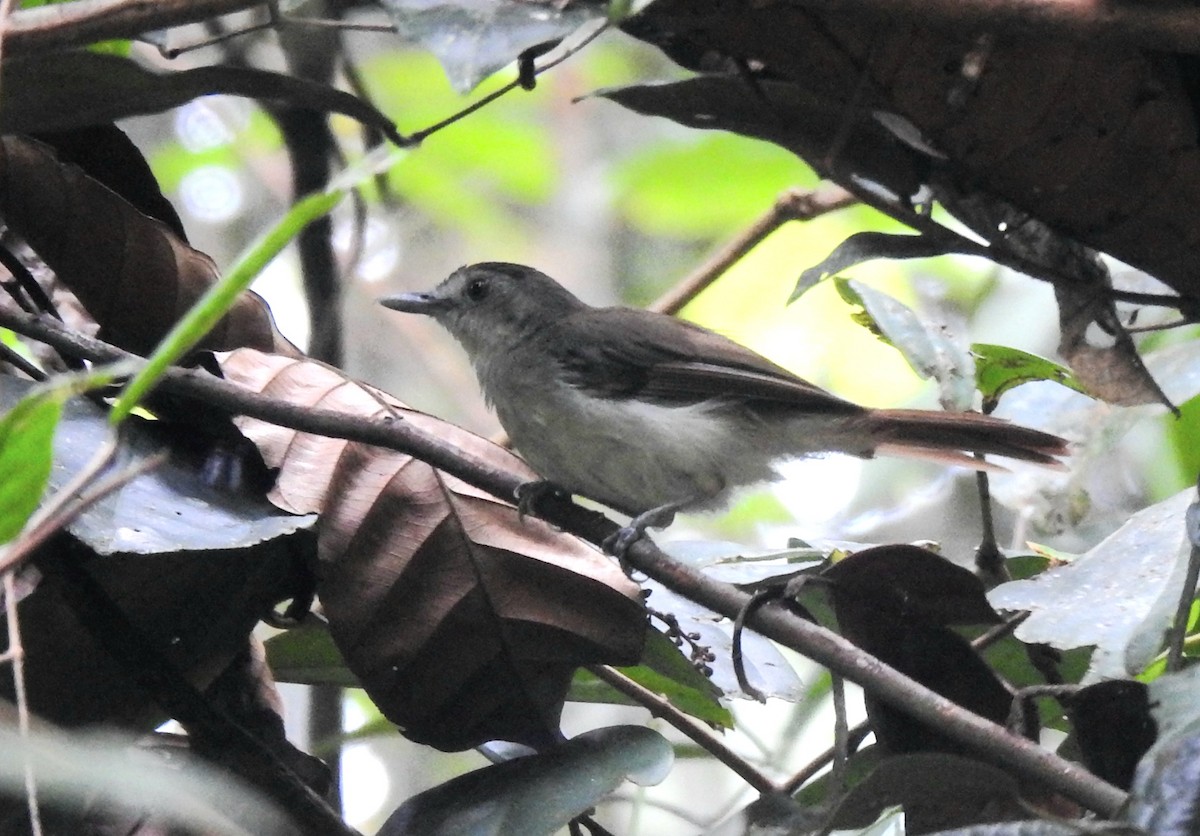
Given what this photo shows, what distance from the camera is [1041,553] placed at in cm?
246

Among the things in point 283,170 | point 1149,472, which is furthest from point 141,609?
point 283,170

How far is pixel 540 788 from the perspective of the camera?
1.83 meters

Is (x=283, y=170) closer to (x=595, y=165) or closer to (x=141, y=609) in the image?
(x=595, y=165)

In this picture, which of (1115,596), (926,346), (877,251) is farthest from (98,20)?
(1115,596)

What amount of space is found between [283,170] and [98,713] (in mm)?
5171

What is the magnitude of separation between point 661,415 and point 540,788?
1593 millimetres

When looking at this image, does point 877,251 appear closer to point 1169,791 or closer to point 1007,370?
point 1007,370

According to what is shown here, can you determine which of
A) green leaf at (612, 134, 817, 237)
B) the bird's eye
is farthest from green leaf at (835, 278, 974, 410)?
green leaf at (612, 134, 817, 237)

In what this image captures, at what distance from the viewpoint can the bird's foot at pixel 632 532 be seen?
6.26ft

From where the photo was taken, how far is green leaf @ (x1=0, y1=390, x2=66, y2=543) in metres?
1.02

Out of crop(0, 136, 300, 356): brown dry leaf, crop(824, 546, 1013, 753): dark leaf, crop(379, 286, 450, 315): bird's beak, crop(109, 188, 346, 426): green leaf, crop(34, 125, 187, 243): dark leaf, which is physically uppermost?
crop(379, 286, 450, 315): bird's beak

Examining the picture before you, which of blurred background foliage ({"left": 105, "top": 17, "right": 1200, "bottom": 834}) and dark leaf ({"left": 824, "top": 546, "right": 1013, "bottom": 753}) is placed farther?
blurred background foliage ({"left": 105, "top": 17, "right": 1200, "bottom": 834})

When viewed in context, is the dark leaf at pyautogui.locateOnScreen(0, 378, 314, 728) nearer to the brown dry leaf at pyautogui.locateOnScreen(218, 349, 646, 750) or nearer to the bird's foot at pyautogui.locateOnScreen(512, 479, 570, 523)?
the brown dry leaf at pyautogui.locateOnScreen(218, 349, 646, 750)

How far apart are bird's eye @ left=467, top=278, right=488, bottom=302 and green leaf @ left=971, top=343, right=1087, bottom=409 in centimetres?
174
